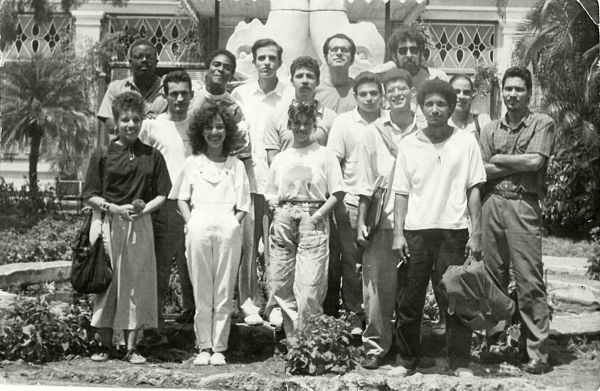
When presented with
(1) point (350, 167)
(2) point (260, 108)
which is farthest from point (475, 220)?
(2) point (260, 108)

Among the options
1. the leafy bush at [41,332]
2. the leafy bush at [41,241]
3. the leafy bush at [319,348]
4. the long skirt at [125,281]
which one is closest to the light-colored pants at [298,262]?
the leafy bush at [319,348]

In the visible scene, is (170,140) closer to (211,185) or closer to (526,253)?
(211,185)

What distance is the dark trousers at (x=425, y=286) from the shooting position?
17.1ft

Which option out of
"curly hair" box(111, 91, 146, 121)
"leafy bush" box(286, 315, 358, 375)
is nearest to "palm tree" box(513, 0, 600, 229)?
"leafy bush" box(286, 315, 358, 375)

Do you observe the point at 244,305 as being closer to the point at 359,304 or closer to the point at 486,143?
the point at 359,304

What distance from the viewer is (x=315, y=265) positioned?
539 cm

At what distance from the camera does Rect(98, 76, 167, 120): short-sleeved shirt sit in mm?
6266

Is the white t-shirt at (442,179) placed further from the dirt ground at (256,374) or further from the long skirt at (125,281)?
the long skirt at (125,281)

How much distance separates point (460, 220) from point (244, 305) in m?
1.81

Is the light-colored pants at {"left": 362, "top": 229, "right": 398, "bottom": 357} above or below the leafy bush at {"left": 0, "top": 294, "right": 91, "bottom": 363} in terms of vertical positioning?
above

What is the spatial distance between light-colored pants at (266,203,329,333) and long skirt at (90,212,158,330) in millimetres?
827

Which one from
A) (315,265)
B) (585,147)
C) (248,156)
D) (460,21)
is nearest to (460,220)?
(315,265)

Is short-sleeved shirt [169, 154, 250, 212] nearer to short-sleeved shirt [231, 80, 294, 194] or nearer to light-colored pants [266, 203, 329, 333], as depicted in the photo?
light-colored pants [266, 203, 329, 333]

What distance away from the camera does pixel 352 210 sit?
5.63 m
